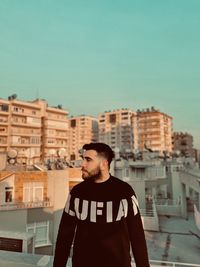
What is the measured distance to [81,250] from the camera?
79.5 inches

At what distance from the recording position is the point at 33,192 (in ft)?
49.3

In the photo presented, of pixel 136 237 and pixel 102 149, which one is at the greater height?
pixel 102 149

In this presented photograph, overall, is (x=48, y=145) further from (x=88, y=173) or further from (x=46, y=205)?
(x=88, y=173)

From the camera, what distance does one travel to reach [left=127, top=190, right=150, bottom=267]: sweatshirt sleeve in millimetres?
2029

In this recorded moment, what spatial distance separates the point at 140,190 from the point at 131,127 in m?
74.7

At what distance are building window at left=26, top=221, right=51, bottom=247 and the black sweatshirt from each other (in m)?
Result: 13.3

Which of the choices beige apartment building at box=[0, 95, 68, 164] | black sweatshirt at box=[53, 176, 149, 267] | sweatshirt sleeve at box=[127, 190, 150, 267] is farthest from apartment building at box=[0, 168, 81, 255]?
beige apartment building at box=[0, 95, 68, 164]

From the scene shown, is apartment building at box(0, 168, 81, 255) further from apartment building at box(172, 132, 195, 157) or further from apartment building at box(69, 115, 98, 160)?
apartment building at box(172, 132, 195, 157)

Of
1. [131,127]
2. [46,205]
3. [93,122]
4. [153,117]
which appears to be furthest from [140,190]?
[93,122]

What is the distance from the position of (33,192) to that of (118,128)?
288 feet

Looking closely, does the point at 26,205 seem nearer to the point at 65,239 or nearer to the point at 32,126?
the point at 65,239

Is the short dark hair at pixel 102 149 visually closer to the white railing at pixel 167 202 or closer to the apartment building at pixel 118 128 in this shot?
the white railing at pixel 167 202

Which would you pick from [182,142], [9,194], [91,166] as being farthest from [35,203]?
[182,142]

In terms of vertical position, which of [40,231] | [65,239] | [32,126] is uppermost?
[32,126]
